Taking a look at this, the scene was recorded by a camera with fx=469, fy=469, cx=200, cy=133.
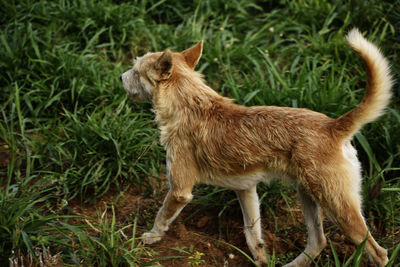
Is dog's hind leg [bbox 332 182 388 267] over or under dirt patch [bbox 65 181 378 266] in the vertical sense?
over

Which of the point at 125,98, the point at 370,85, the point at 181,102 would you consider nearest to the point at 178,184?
the point at 181,102

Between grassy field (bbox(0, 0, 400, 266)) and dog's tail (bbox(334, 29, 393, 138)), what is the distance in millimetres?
965

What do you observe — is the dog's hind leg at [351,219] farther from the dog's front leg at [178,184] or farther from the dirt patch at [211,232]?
the dog's front leg at [178,184]

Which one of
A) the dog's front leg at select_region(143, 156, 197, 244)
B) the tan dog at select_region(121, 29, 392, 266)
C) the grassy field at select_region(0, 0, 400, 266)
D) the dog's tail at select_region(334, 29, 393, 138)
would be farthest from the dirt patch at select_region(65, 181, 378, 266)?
the dog's tail at select_region(334, 29, 393, 138)

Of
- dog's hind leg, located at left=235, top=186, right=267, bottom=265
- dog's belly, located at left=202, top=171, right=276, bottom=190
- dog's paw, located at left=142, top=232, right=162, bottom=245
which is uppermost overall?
dog's belly, located at left=202, top=171, right=276, bottom=190

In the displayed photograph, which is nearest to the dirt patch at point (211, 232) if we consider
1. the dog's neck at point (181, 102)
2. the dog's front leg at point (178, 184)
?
the dog's front leg at point (178, 184)

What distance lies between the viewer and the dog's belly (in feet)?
12.3

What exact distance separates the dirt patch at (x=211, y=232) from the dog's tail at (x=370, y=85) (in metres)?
1.32

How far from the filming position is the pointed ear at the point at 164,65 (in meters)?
3.81

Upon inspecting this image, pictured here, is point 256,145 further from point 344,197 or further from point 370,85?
point 370,85

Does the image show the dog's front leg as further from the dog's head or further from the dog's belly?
the dog's head

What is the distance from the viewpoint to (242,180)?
3.84m

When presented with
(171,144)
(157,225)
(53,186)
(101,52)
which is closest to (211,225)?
(157,225)

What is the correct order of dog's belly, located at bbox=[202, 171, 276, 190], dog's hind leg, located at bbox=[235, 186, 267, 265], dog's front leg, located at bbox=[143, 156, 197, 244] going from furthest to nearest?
1. dog's hind leg, located at bbox=[235, 186, 267, 265]
2. dog's front leg, located at bbox=[143, 156, 197, 244]
3. dog's belly, located at bbox=[202, 171, 276, 190]
